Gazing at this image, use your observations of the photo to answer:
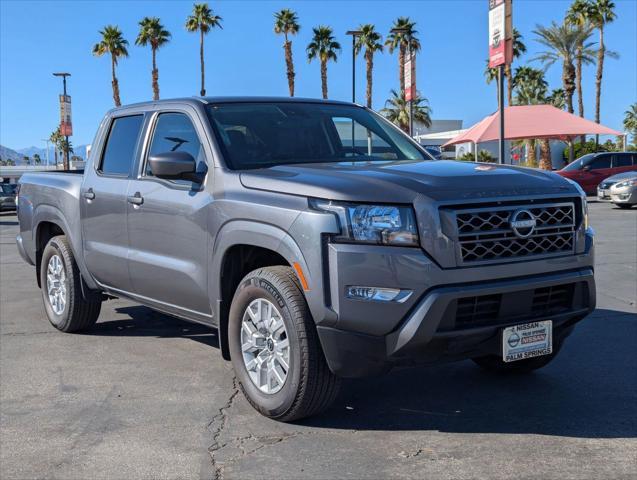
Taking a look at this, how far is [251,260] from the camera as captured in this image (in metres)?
4.61

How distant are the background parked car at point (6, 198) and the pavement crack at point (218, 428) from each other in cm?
3135

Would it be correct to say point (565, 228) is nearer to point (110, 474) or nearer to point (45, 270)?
point (110, 474)

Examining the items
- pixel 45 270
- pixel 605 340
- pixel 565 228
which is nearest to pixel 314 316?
pixel 565 228

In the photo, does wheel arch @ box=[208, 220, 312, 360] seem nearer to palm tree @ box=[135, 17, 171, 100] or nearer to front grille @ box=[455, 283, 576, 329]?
front grille @ box=[455, 283, 576, 329]

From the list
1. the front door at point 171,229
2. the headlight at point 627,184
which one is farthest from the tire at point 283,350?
the headlight at point 627,184

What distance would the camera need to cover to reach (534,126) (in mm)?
29219

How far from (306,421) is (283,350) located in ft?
1.45

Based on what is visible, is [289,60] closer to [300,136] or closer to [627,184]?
[627,184]

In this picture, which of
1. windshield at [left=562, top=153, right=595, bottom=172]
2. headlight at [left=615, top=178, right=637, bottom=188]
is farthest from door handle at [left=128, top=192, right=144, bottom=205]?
windshield at [left=562, top=153, right=595, bottom=172]

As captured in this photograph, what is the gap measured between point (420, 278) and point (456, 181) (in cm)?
61

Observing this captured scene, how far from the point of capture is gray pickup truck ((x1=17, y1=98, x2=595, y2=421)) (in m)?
3.80

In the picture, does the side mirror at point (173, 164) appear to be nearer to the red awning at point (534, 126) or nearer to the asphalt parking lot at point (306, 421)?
the asphalt parking lot at point (306, 421)

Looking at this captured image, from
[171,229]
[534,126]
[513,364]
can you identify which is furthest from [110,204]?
[534,126]

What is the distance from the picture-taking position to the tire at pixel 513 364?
508 cm
